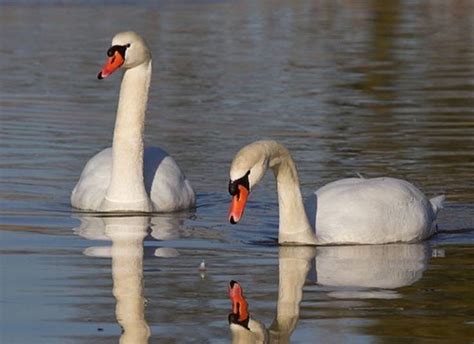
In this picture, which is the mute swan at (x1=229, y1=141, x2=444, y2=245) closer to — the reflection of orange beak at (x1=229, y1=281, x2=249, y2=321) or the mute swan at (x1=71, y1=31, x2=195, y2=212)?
the reflection of orange beak at (x1=229, y1=281, x2=249, y2=321)

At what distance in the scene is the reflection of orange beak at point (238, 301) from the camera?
8374 mm

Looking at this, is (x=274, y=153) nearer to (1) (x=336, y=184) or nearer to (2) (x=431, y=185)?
(1) (x=336, y=184)

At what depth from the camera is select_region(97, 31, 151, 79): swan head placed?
12414mm

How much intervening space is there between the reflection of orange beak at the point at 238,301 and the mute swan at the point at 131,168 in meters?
2.96

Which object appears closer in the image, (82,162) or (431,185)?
(431,185)

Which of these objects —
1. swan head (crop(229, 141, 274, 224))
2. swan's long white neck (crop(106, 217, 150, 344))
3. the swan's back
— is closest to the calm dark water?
swan's long white neck (crop(106, 217, 150, 344))

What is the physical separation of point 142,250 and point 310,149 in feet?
14.9

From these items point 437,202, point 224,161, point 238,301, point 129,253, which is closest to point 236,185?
point 129,253

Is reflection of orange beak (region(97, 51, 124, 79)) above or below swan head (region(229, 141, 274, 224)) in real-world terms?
above

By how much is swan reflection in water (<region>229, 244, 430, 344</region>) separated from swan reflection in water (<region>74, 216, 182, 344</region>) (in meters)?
0.48

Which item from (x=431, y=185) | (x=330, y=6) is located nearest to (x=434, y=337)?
(x=431, y=185)

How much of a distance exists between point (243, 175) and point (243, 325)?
182 centimetres

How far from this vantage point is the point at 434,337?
7.86 m

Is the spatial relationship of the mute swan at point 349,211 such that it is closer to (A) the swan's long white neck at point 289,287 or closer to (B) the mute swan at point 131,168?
(A) the swan's long white neck at point 289,287
